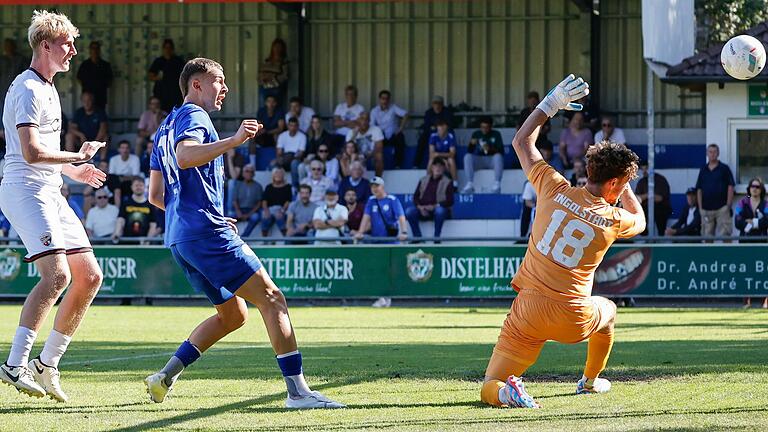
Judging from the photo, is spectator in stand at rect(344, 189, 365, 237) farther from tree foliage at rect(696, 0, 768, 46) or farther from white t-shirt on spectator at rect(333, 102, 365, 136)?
tree foliage at rect(696, 0, 768, 46)

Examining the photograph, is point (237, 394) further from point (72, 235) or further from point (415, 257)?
point (415, 257)

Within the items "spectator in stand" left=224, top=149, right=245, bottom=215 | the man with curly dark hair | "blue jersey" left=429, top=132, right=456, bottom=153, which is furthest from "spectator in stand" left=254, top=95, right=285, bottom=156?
the man with curly dark hair

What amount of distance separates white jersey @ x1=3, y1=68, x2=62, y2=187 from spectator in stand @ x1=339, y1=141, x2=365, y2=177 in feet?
54.2

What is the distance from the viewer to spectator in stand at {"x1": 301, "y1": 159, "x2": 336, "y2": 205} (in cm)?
2395

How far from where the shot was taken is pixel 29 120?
771cm

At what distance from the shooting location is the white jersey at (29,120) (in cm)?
774

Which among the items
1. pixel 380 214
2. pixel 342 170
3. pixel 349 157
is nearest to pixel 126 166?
pixel 342 170

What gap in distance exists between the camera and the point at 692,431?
247 inches

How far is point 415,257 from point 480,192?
404 cm

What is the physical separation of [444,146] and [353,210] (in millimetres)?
3196

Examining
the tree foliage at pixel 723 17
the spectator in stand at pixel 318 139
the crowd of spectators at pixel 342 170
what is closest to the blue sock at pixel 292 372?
the crowd of spectators at pixel 342 170

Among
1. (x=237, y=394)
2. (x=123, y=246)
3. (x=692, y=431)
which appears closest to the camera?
(x=692, y=431)

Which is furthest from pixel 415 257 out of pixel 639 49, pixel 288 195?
pixel 639 49

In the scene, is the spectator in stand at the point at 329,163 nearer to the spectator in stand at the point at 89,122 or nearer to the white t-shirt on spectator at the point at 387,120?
the white t-shirt on spectator at the point at 387,120
